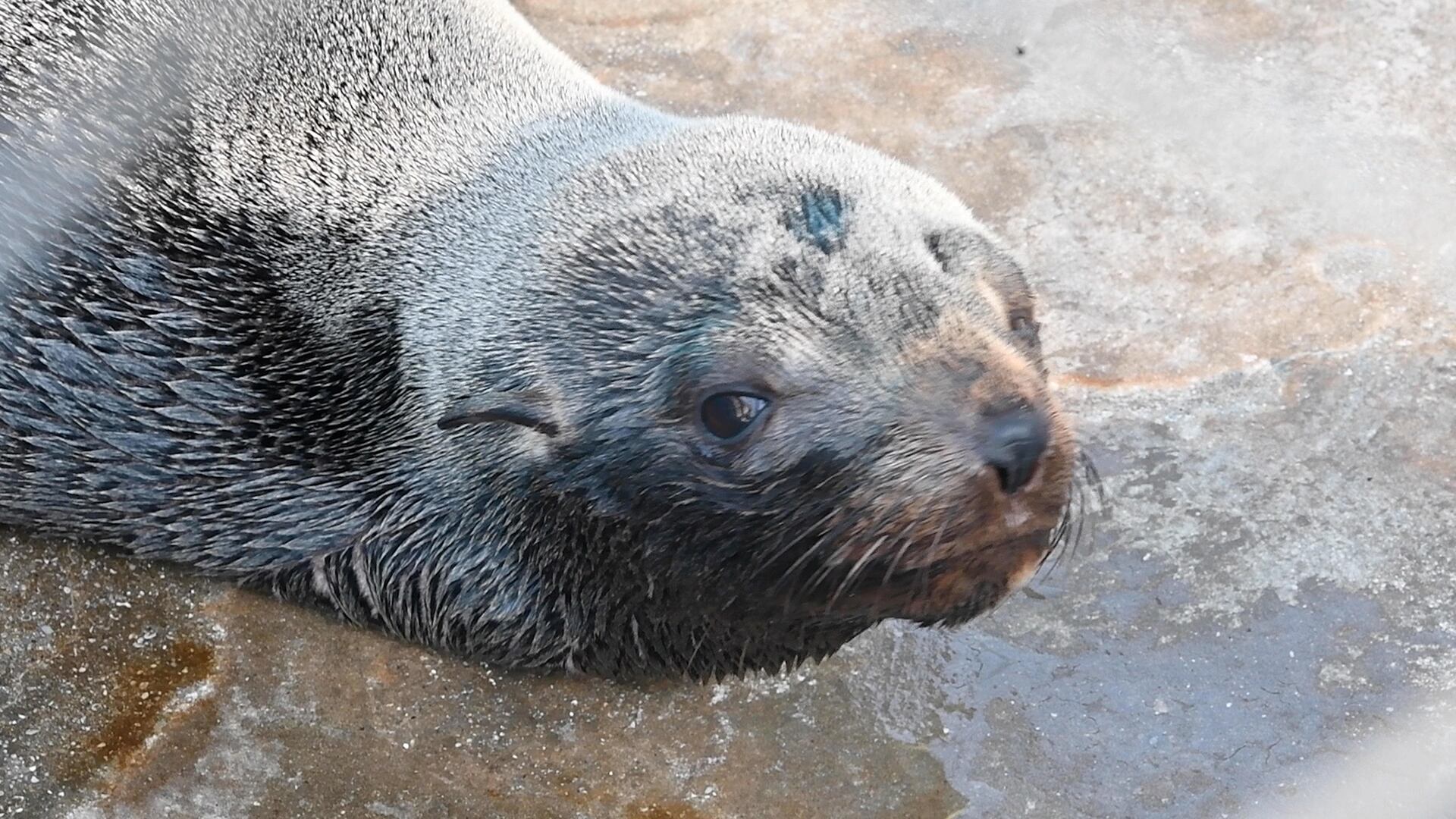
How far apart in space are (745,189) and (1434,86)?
3.15 meters

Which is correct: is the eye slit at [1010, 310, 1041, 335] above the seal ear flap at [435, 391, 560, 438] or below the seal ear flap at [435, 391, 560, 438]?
below

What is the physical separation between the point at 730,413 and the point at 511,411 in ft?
1.86

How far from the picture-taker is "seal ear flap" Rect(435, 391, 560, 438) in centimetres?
363

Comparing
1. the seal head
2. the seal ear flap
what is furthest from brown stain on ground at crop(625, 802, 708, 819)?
the seal ear flap

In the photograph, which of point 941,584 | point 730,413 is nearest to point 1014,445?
point 941,584

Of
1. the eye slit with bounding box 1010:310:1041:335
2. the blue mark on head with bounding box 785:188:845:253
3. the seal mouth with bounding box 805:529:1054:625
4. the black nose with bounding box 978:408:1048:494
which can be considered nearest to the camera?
the black nose with bounding box 978:408:1048:494

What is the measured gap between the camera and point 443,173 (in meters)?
4.16

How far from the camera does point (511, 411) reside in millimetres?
3658

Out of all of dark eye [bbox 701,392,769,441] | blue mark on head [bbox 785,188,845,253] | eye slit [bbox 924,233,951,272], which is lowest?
dark eye [bbox 701,392,769,441]

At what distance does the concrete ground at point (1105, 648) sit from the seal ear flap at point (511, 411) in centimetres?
70

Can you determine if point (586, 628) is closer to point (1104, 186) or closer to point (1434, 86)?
point (1104, 186)

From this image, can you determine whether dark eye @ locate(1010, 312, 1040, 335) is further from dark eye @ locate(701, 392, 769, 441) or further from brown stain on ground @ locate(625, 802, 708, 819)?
brown stain on ground @ locate(625, 802, 708, 819)

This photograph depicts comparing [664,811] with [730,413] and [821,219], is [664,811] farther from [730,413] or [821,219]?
[821,219]

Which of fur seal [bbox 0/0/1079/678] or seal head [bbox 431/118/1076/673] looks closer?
seal head [bbox 431/118/1076/673]
